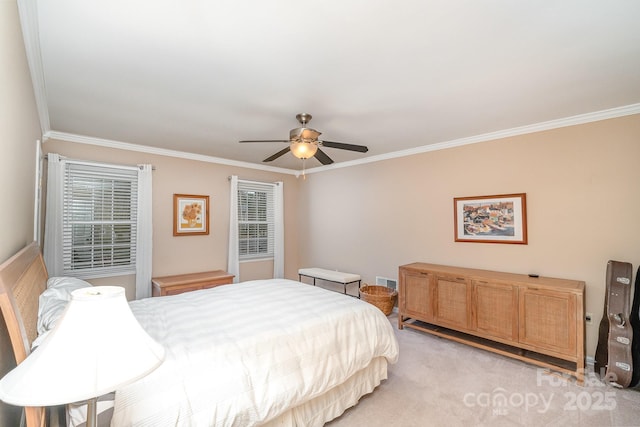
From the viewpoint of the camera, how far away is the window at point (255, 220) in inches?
207

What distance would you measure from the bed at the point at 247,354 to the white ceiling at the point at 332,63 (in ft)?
4.47

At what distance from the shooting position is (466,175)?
12.4 feet

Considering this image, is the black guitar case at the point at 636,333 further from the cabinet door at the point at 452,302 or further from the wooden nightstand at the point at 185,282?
the wooden nightstand at the point at 185,282

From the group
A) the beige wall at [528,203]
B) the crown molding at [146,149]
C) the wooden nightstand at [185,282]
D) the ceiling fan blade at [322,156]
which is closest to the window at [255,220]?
the crown molding at [146,149]

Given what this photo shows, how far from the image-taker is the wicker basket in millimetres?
4195

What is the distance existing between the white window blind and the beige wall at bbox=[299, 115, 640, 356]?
3.42m

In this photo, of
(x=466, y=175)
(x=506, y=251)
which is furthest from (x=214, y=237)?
(x=506, y=251)

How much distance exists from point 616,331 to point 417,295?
1.84m

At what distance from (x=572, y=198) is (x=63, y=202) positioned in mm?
5930

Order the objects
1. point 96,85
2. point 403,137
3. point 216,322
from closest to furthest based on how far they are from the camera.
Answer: point 216,322 < point 96,85 < point 403,137

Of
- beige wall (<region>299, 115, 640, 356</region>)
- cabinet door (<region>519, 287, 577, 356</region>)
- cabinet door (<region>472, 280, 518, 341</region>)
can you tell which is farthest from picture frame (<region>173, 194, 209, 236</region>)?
cabinet door (<region>519, 287, 577, 356</region>)

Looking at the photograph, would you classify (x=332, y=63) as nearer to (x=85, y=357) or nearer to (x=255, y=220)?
(x=85, y=357)

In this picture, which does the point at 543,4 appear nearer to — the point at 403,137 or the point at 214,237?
the point at 403,137

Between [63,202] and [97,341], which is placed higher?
[63,202]
